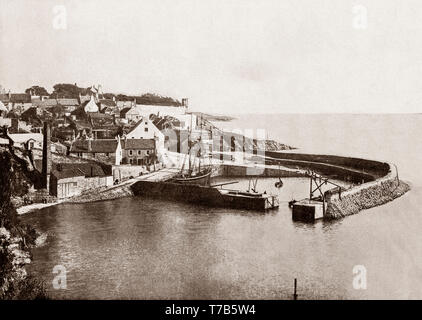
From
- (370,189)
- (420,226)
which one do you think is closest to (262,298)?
(420,226)

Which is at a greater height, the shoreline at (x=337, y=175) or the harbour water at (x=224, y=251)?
the shoreline at (x=337, y=175)

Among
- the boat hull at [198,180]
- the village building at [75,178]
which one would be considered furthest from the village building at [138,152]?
the village building at [75,178]

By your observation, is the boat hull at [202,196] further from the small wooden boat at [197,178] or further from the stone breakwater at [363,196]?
the stone breakwater at [363,196]

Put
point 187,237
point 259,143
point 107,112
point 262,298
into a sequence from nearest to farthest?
point 262,298, point 187,237, point 107,112, point 259,143

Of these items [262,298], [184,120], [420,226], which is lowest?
[262,298]

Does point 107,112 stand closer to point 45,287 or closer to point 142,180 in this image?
point 142,180
